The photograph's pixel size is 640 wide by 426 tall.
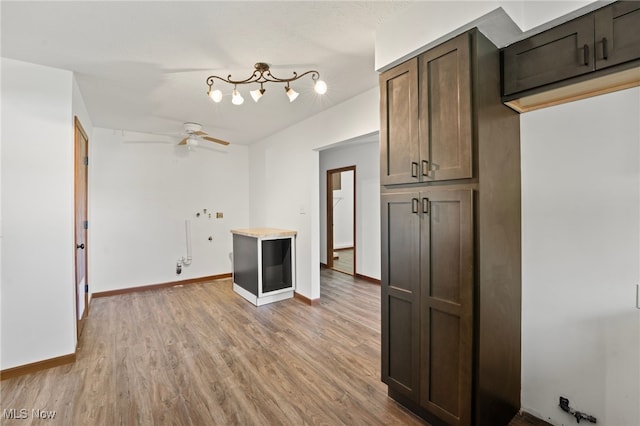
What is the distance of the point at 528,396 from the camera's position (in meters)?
1.84

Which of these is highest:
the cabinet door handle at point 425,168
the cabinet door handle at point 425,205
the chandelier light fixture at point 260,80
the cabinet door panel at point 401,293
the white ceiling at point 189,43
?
the white ceiling at point 189,43

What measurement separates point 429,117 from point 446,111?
104 millimetres

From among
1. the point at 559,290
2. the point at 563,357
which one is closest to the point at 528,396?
the point at 563,357

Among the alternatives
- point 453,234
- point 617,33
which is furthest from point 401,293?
point 617,33

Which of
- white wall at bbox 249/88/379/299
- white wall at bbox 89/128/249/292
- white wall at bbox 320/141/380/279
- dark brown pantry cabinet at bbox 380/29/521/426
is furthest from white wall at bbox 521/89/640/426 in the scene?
white wall at bbox 89/128/249/292

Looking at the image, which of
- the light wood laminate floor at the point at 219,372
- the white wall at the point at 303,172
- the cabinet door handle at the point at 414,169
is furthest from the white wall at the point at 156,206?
the cabinet door handle at the point at 414,169

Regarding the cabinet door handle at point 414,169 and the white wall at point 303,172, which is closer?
the cabinet door handle at point 414,169

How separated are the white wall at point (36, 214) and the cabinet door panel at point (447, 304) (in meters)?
2.92

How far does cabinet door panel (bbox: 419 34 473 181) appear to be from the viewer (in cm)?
152

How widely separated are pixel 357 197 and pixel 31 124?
450 centimetres

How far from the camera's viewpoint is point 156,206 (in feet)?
15.4

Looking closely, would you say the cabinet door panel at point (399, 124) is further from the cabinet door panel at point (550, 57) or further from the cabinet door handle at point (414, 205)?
the cabinet door panel at point (550, 57)

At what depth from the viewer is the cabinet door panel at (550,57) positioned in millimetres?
1396

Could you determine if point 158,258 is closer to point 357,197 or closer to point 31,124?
point 31,124
